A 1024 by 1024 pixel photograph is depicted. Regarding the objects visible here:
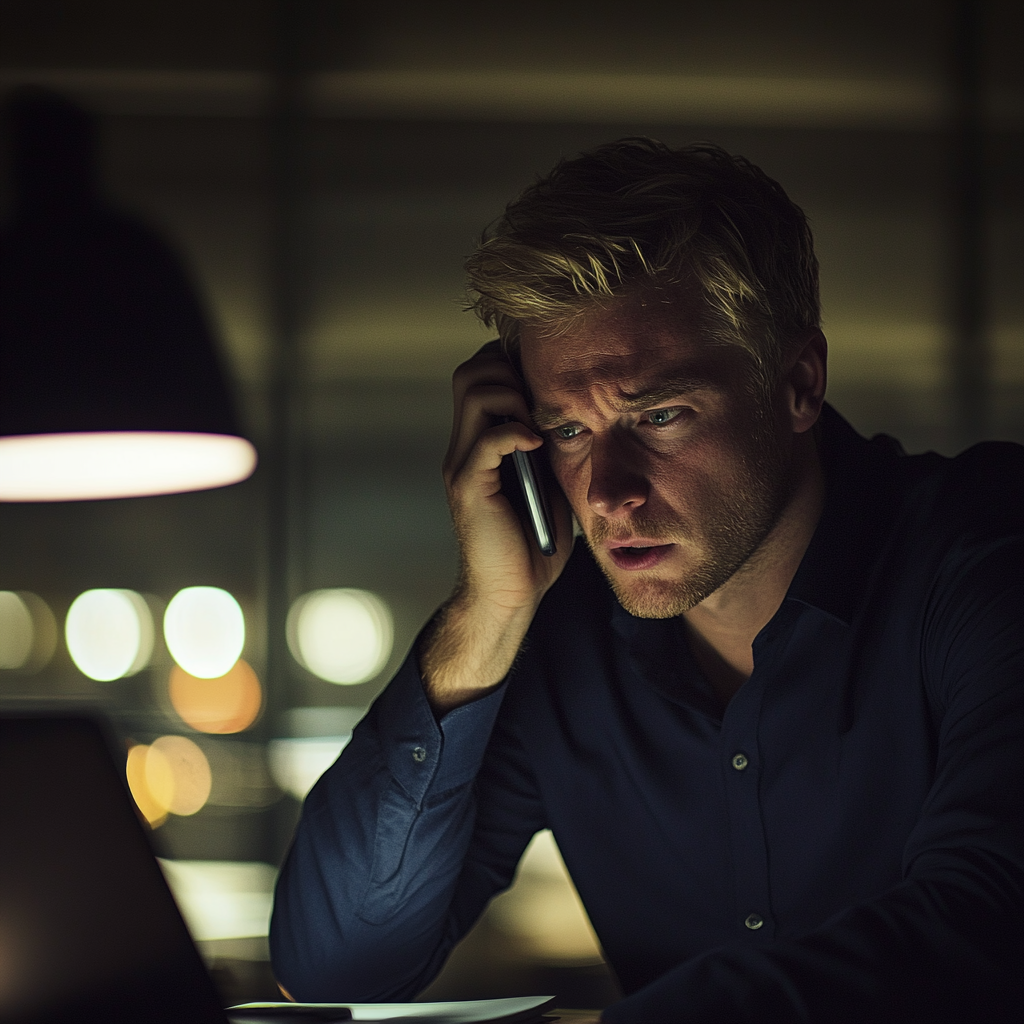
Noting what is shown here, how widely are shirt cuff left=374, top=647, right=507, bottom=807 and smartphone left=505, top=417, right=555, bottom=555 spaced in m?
0.18

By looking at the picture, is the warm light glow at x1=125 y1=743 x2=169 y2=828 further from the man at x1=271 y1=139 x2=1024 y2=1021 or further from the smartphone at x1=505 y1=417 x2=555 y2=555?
the smartphone at x1=505 y1=417 x2=555 y2=555

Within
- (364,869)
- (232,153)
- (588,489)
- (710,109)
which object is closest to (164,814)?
(232,153)

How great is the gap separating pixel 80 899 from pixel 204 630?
2939 millimetres

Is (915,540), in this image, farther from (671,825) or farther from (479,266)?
(479,266)

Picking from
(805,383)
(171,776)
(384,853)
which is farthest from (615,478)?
(171,776)

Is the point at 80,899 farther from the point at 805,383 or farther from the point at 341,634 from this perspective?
the point at 341,634

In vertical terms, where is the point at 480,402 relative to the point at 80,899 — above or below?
above

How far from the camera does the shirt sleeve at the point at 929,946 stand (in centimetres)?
67

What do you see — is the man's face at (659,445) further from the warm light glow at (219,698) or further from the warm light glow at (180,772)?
the warm light glow at (180,772)

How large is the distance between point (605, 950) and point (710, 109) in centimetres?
305

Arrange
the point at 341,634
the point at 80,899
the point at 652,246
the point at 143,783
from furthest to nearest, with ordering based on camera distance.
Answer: the point at 341,634 → the point at 143,783 → the point at 652,246 → the point at 80,899

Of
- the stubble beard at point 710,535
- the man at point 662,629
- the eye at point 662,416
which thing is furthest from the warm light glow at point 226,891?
the eye at point 662,416

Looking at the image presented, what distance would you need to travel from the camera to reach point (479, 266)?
1.36 m

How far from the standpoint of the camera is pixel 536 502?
130 cm
